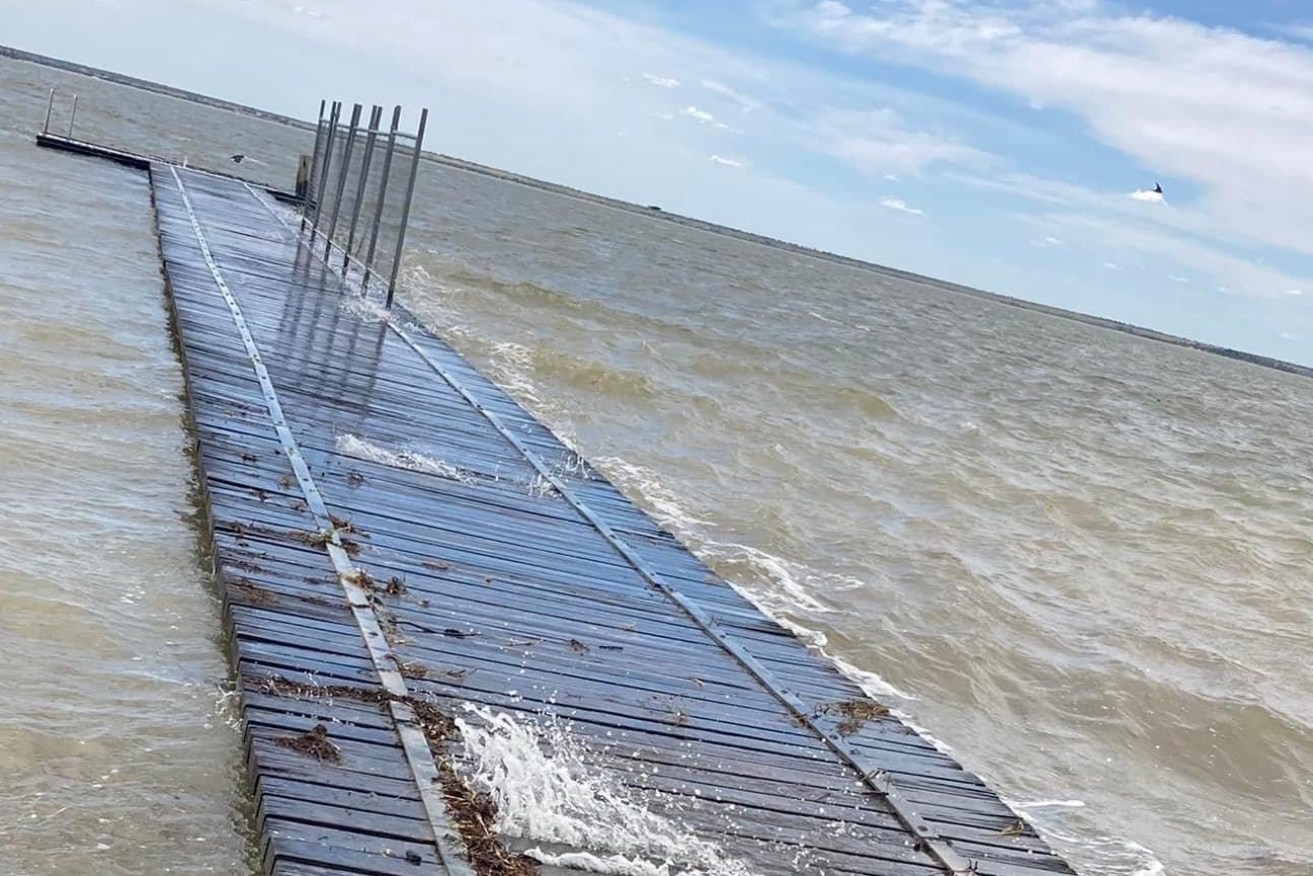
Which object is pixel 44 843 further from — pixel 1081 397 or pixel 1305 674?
pixel 1081 397

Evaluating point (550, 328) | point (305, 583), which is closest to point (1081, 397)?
point (550, 328)

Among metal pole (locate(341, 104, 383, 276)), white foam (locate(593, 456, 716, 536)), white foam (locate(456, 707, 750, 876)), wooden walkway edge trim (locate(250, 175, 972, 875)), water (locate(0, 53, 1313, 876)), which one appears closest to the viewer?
white foam (locate(456, 707, 750, 876))

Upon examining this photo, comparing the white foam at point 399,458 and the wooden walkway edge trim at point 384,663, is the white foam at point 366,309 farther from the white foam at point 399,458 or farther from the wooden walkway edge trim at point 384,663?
the white foam at point 399,458

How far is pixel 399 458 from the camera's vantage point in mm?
9297

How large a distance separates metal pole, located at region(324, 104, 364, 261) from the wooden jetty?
968 cm

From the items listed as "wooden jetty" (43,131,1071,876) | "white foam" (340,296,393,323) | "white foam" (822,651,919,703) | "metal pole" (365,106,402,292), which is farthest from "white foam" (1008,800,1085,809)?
"metal pole" (365,106,402,292)

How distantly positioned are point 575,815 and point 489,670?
1.23 m

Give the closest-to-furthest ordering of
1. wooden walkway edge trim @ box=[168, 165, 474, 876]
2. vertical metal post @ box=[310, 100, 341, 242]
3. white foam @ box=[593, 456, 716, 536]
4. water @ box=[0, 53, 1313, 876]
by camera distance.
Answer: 1. wooden walkway edge trim @ box=[168, 165, 474, 876]
2. water @ box=[0, 53, 1313, 876]
3. white foam @ box=[593, 456, 716, 536]
4. vertical metal post @ box=[310, 100, 341, 242]

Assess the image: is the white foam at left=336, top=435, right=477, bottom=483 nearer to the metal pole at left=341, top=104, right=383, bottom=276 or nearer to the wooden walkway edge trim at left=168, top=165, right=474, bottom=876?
the wooden walkway edge trim at left=168, top=165, right=474, bottom=876

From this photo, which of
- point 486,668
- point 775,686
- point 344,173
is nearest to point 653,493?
point 775,686

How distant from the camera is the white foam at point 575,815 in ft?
14.6

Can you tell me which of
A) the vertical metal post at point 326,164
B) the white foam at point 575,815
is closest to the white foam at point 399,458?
the white foam at point 575,815

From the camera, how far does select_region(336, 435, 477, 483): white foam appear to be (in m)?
9.09

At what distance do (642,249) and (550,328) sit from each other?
51881mm
